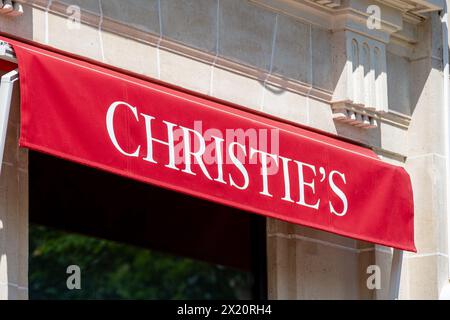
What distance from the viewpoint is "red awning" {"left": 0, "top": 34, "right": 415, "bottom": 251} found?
9922mm

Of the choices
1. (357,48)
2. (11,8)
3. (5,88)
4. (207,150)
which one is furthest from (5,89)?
(357,48)

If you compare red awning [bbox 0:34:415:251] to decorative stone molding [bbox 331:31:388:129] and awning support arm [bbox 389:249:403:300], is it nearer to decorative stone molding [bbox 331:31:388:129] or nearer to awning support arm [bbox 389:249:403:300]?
awning support arm [bbox 389:249:403:300]

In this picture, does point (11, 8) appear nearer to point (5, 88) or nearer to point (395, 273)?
point (5, 88)

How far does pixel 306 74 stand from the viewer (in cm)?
1267

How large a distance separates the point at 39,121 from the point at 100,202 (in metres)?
8.48

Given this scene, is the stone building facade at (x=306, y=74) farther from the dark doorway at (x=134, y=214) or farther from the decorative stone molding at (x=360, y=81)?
the dark doorway at (x=134, y=214)

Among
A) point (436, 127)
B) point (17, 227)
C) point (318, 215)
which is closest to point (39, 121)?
point (17, 227)

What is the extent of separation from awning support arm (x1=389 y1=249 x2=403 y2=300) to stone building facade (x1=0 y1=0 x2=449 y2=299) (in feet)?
1.32

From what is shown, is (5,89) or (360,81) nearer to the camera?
(5,89)

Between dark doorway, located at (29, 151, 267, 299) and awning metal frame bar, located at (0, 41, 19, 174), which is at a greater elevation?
dark doorway, located at (29, 151, 267, 299)

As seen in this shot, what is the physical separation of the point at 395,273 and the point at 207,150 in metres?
2.73

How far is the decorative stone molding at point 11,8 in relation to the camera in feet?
32.9

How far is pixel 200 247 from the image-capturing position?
59.6 feet

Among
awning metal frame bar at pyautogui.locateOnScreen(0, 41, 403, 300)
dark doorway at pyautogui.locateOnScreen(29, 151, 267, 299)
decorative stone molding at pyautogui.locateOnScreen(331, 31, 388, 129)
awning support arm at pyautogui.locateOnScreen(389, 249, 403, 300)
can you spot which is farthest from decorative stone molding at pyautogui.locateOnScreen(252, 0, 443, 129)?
dark doorway at pyautogui.locateOnScreen(29, 151, 267, 299)
